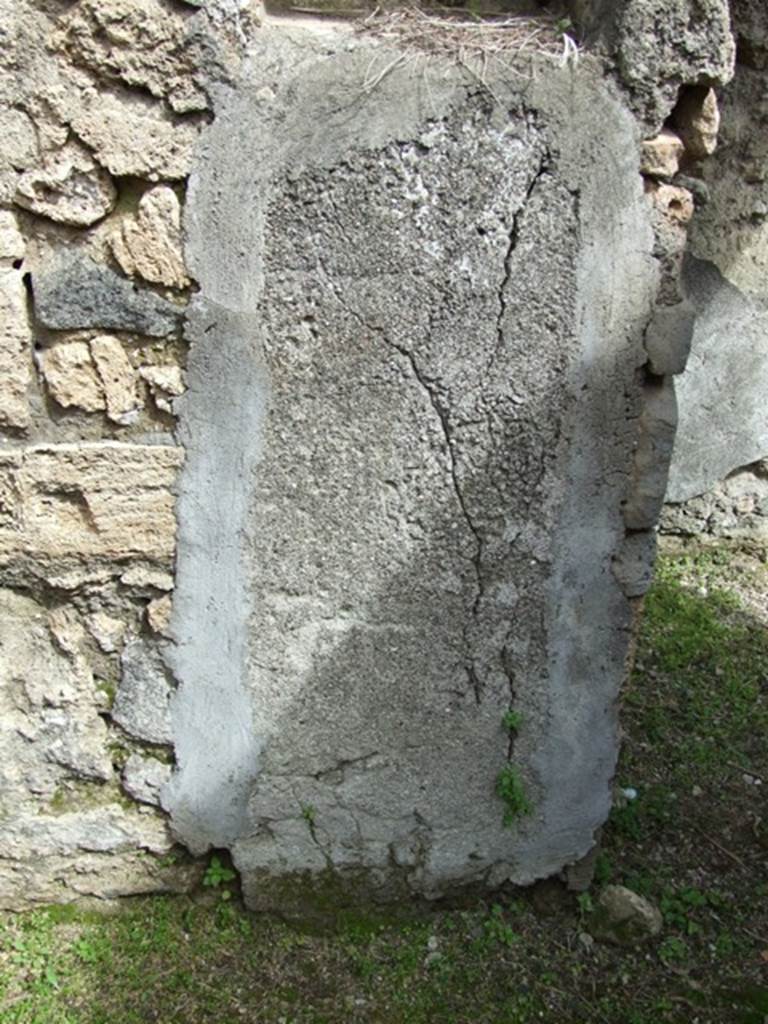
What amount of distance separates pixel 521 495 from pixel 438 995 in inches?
46.5

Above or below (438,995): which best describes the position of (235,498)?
above

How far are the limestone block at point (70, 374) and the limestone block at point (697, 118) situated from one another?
1.25 m

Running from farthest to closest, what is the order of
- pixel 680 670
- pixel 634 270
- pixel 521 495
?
pixel 680 670
pixel 521 495
pixel 634 270

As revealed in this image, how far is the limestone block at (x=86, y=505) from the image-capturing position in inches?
77.4

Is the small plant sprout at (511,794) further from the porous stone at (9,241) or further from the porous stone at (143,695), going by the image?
the porous stone at (9,241)

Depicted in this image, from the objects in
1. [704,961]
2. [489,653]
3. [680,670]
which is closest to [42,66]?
[489,653]

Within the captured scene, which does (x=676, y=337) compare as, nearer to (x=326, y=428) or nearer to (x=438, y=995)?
(x=326, y=428)

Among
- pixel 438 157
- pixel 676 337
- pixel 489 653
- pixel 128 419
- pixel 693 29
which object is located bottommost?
pixel 489 653

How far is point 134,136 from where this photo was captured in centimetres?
176

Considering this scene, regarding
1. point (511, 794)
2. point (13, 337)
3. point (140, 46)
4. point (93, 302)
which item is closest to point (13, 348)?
point (13, 337)

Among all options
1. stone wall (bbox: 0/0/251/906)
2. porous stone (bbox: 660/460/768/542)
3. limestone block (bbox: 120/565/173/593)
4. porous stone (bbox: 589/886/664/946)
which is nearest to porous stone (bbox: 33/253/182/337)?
stone wall (bbox: 0/0/251/906)

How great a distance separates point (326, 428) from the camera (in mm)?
1954

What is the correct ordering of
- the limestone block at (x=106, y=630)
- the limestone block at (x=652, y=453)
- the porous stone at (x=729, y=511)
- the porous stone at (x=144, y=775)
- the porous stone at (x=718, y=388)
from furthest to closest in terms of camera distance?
the porous stone at (x=729, y=511)
the porous stone at (x=718, y=388)
the porous stone at (x=144, y=775)
the limestone block at (x=106, y=630)
the limestone block at (x=652, y=453)

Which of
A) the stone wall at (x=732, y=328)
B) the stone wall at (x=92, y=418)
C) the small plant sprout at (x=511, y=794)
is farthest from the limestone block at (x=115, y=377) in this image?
the stone wall at (x=732, y=328)
